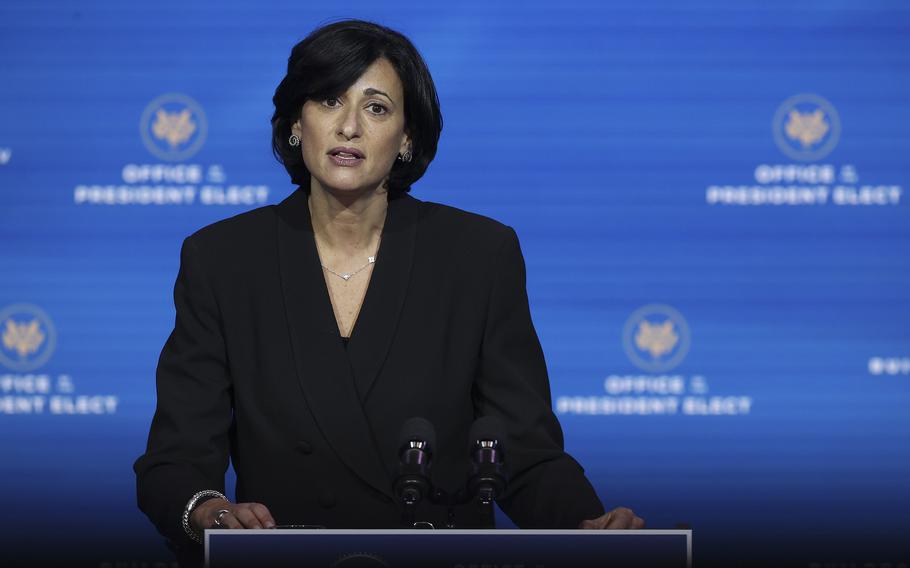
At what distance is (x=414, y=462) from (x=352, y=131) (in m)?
0.72

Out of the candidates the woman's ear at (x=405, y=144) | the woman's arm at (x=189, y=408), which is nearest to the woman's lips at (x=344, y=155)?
the woman's ear at (x=405, y=144)

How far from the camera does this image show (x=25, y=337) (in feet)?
11.6

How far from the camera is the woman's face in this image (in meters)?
2.02

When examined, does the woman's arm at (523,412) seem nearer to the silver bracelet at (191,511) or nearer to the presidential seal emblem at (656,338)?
the silver bracelet at (191,511)

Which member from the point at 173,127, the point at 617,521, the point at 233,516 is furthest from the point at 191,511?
the point at 173,127

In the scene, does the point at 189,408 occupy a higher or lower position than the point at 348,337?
lower

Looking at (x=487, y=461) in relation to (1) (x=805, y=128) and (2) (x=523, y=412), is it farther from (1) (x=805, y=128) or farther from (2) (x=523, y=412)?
(1) (x=805, y=128)

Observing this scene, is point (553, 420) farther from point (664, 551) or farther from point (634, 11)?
point (634, 11)

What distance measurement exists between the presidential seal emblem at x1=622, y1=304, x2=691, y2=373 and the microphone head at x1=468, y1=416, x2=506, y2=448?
6.64 ft

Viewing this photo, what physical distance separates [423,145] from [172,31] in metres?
1.60

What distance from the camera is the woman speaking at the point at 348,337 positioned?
1.95 meters

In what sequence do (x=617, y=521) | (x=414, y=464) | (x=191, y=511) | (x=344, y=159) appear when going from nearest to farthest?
1. (x=414, y=464)
2. (x=617, y=521)
3. (x=191, y=511)
4. (x=344, y=159)

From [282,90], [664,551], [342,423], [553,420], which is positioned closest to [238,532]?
[664,551]

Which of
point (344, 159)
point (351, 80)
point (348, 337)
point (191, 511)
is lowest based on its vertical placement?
point (191, 511)
